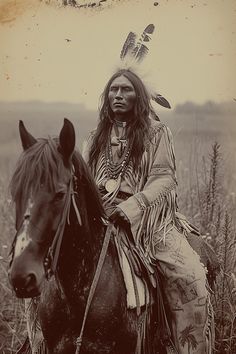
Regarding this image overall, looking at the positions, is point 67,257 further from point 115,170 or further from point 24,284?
point 115,170

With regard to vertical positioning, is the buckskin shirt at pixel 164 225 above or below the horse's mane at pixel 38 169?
below

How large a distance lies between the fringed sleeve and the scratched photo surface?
158 millimetres

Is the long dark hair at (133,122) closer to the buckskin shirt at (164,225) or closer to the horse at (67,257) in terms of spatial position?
the buckskin shirt at (164,225)

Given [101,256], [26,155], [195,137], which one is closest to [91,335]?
[101,256]

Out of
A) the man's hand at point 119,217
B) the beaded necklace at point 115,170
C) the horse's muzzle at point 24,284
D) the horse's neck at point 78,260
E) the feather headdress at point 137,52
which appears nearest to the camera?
the horse's muzzle at point 24,284

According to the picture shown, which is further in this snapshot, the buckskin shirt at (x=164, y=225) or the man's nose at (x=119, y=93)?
the man's nose at (x=119, y=93)

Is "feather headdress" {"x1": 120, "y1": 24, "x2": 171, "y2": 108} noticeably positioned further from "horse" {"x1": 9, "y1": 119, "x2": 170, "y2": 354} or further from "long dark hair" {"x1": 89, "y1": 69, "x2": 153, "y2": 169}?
"horse" {"x1": 9, "y1": 119, "x2": 170, "y2": 354}

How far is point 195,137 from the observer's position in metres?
2.32

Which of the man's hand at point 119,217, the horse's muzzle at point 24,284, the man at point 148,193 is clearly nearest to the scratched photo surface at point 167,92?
the man at point 148,193

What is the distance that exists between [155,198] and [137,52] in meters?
0.57

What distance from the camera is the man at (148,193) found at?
1971 mm

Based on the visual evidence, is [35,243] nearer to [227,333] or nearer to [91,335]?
[91,335]

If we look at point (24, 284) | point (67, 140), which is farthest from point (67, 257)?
point (67, 140)

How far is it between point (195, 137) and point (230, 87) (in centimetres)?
24
